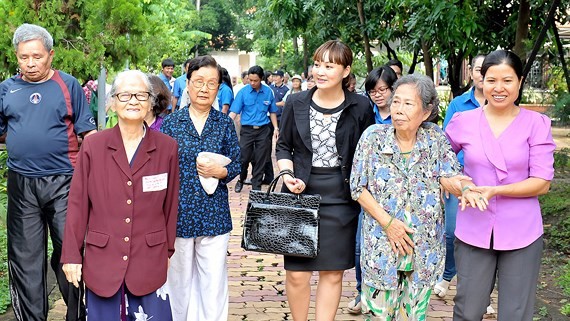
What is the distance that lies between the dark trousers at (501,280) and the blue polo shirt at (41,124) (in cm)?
270

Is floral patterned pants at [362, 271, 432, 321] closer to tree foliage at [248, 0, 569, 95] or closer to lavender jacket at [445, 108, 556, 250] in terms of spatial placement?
lavender jacket at [445, 108, 556, 250]

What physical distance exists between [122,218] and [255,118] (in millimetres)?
9036

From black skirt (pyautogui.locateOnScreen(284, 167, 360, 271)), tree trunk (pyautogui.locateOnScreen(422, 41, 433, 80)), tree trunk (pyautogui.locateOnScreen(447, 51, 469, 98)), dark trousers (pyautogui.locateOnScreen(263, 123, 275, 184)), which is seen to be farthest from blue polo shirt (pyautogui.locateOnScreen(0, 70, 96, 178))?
tree trunk (pyautogui.locateOnScreen(447, 51, 469, 98))

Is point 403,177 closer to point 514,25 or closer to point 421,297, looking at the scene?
point 421,297

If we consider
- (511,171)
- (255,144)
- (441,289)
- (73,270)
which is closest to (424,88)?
(511,171)

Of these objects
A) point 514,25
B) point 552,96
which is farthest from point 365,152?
point 552,96

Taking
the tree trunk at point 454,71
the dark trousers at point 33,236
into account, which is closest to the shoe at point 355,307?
the dark trousers at point 33,236

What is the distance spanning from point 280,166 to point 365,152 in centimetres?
73

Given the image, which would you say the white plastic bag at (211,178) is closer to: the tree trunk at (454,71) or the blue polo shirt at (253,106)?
the blue polo shirt at (253,106)

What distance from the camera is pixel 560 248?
366 inches

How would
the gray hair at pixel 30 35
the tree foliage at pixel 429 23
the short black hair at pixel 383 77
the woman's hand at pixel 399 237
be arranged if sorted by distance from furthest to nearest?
1. the tree foliage at pixel 429 23
2. the short black hair at pixel 383 77
3. the gray hair at pixel 30 35
4. the woman's hand at pixel 399 237

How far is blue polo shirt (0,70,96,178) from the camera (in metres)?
5.60

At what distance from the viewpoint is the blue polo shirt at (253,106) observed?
44.3 feet

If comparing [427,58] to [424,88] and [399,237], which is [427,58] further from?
[399,237]
